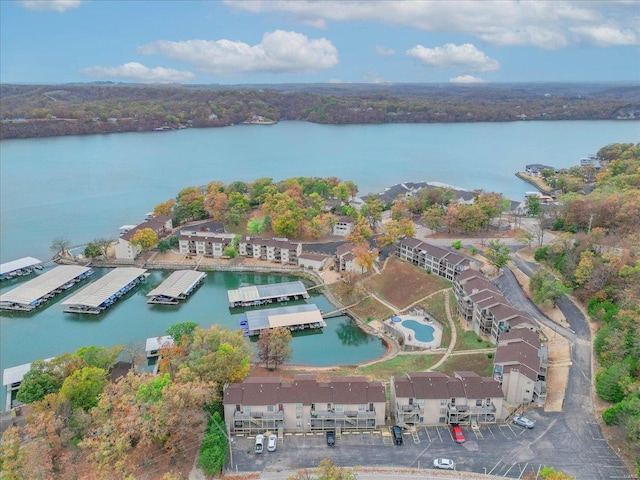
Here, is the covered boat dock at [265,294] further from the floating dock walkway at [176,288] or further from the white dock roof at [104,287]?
the white dock roof at [104,287]

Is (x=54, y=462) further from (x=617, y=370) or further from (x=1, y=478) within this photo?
(x=617, y=370)

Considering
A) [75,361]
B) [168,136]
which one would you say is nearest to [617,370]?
[75,361]

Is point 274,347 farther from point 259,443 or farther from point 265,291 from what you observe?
point 265,291

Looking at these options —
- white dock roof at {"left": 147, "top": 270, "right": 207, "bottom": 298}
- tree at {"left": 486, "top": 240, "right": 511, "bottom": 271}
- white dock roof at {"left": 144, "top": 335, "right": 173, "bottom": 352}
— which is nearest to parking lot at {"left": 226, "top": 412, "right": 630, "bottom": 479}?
white dock roof at {"left": 144, "top": 335, "right": 173, "bottom": 352}

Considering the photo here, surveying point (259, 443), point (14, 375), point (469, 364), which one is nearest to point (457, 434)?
point (469, 364)

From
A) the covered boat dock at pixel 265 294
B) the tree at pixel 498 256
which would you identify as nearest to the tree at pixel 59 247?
the covered boat dock at pixel 265 294

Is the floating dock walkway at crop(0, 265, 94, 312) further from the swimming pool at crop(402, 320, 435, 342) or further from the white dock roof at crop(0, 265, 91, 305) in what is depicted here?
the swimming pool at crop(402, 320, 435, 342)
